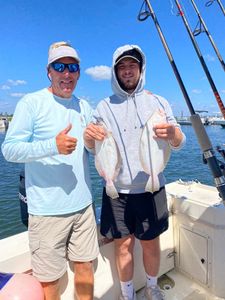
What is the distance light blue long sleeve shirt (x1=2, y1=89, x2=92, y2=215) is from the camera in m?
1.78

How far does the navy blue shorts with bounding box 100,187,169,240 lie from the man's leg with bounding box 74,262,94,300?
327 millimetres

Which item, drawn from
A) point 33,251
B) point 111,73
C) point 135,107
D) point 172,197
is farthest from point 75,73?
point 172,197

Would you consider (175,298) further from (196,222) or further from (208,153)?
(208,153)

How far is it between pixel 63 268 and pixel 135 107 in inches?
55.1

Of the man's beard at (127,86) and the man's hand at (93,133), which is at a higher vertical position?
the man's beard at (127,86)

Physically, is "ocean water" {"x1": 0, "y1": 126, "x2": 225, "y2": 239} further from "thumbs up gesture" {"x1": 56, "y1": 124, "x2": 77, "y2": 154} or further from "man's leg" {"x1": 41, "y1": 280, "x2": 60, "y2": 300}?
"man's leg" {"x1": 41, "y1": 280, "x2": 60, "y2": 300}

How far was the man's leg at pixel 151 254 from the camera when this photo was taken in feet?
7.70

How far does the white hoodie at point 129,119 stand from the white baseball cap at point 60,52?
0.36 meters

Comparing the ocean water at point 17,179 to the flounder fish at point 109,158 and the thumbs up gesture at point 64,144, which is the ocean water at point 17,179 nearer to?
the flounder fish at point 109,158

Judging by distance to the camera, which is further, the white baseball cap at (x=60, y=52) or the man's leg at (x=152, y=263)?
the man's leg at (x=152, y=263)

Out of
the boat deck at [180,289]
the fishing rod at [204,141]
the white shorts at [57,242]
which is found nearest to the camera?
the fishing rod at [204,141]

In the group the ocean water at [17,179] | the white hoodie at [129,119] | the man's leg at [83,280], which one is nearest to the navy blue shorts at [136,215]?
the white hoodie at [129,119]

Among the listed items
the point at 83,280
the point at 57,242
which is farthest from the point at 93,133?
the point at 83,280

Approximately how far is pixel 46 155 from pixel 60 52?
80 cm
